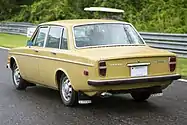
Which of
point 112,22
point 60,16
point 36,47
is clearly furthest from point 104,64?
point 60,16

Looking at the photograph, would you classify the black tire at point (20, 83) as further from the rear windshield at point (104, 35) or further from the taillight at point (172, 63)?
the taillight at point (172, 63)

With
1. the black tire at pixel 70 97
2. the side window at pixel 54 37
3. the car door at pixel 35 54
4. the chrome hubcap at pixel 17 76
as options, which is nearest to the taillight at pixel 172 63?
the black tire at pixel 70 97

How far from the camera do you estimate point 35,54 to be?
32.7ft

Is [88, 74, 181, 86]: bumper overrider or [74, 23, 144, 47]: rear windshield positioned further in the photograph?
[74, 23, 144, 47]: rear windshield

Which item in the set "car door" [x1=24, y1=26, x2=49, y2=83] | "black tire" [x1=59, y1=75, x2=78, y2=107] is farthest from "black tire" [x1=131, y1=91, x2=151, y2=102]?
"car door" [x1=24, y1=26, x2=49, y2=83]

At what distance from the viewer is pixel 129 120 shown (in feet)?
25.2

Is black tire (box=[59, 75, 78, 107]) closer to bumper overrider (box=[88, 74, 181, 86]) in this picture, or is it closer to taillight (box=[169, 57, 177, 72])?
bumper overrider (box=[88, 74, 181, 86])

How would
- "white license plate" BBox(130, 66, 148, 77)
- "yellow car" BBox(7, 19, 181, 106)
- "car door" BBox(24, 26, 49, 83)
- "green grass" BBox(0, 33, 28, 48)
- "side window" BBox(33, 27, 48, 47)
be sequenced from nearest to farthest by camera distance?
1. "yellow car" BBox(7, 19, 181, 106)
2. "white license plate" BBox(130, 66, 148, 77)
3. "car door" BBox(24, 26, 49, 83)
4. "side window" BBox(33, 27, 48, 47)
5. "green grass" BBox(0, 33, 28, 48)

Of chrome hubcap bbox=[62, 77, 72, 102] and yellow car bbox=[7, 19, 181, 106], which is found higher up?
yellow car bbox=[7, 19, 181, 106]

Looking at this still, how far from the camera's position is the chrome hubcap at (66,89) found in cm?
891

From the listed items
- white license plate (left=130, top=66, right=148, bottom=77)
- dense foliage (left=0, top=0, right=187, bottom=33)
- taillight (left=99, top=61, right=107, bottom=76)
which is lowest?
dense foliage (left=0, top=0, right=187, bottom=33)

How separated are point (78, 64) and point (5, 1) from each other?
36096 mm

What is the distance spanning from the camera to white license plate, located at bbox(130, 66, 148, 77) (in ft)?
27.0

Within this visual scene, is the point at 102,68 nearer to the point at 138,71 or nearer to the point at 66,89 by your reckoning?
the point at 138,71
